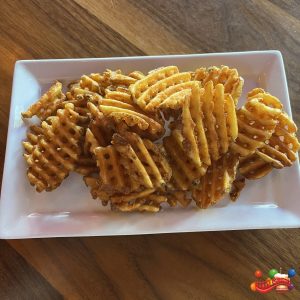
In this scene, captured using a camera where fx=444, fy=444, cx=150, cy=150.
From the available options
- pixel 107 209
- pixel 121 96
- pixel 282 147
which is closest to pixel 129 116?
pixel 121 96

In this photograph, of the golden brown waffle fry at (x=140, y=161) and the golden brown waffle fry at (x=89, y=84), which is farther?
the golden brown waffle fry at (x=89, y=84)

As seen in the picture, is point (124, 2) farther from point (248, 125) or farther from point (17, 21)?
point (248, 125)

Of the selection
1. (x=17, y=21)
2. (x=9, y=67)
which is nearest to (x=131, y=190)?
(x=9, y=67)

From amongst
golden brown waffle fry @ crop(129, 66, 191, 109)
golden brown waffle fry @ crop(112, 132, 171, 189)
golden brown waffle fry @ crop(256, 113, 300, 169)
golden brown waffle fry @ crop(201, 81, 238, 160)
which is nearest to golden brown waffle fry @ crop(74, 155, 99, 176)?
golden brown waffle fry @ crop(112, 132, 171, 189)

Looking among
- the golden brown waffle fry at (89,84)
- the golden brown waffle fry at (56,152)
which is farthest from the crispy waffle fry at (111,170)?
the golden brown waffle fry at (89,84)

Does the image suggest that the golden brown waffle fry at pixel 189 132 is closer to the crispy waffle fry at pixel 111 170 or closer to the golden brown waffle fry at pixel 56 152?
the crispy waffle fry at pixel 111 170
